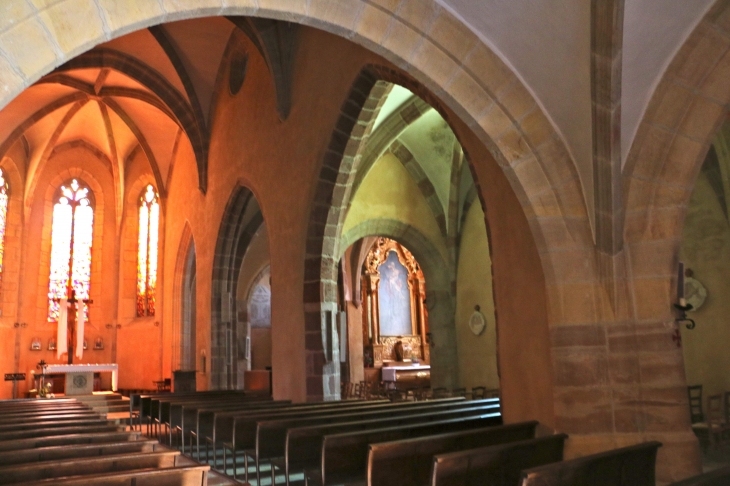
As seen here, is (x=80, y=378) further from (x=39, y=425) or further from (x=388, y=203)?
(x=39, y=425)

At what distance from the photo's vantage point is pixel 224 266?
43.3ft

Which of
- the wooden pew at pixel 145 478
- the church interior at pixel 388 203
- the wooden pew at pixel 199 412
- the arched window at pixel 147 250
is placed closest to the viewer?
the wooden pew at pixel 145 478

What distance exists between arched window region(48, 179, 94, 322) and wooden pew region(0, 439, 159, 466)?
670 inches

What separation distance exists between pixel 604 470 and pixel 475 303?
10675 mm

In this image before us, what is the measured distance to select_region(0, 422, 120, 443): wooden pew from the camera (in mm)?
4617

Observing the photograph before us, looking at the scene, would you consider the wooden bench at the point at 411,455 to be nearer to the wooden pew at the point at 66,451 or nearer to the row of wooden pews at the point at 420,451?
the row of wooden pews at the point at 420,451

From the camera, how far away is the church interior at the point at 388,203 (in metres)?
4.40

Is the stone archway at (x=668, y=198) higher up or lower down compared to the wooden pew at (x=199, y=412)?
higher up

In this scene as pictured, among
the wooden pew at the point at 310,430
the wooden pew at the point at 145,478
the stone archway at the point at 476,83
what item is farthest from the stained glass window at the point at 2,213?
the wooden pew at the point at 145,478

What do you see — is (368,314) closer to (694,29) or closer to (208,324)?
(208,324)

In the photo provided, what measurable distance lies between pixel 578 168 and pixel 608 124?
17.3 inches

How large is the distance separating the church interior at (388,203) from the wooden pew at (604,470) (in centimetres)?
14

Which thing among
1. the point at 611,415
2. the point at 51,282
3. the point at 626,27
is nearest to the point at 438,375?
the point at 611,415

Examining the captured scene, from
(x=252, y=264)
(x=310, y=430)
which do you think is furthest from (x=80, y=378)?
(x=310, y=430)
